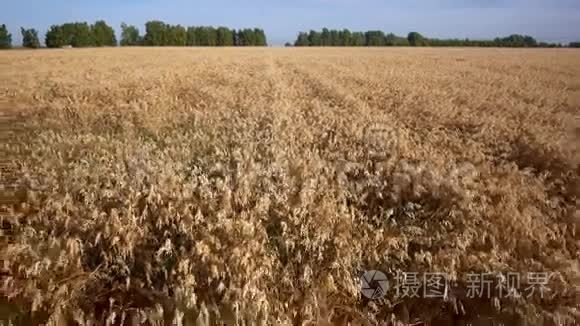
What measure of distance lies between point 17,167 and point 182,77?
14.3 meters

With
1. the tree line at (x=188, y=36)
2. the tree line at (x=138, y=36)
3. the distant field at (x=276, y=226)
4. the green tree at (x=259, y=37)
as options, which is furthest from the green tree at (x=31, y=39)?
the distant field at (x=276, y=226)

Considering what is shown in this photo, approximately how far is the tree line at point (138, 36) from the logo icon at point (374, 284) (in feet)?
168

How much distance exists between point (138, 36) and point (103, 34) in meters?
13.7

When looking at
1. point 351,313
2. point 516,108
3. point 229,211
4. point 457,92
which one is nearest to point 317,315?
point 351,313

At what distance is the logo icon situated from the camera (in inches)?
153

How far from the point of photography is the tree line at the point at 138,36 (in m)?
68.9

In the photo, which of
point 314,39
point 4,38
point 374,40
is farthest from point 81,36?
point 374,40

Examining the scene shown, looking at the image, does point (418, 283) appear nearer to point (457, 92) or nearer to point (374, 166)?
point (374, 166)

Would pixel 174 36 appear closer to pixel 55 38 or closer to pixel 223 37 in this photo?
pixel 223 37

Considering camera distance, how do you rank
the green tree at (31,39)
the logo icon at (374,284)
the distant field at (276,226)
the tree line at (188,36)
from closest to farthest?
the distant field at (276,226)
the logo icon at (374,284)
the green tree at (31,39)
the tree line at (188,36)

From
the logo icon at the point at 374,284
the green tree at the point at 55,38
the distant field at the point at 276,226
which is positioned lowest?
the logo icon at the point at 374,284

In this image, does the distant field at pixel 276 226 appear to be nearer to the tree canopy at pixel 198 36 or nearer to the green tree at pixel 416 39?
the tree canopy at pixel 198 36

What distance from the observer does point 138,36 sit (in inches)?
3425

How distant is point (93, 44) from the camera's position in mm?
72938
